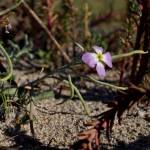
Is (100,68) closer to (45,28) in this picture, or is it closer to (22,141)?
(22,141)

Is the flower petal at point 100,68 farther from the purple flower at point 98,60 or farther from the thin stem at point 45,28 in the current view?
the thin stem at point 45,28

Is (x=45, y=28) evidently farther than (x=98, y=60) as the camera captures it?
Yes

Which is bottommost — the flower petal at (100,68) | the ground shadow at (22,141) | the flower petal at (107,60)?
the ground shadow at (22,141)

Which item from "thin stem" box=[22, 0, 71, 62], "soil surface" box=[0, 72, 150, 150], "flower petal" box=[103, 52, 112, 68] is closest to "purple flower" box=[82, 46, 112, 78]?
"flower petal" box=[103, 52, 112, 68]

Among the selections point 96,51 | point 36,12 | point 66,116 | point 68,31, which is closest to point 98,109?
point 66,116

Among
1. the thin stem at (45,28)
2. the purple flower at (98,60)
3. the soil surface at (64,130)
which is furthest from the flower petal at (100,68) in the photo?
the thin stem at (45,28)

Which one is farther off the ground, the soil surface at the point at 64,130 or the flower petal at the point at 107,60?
the flower petal at the point at 107,60

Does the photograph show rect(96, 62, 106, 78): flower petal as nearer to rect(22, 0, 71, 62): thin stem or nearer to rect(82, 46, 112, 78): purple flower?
rect(82, 46, 112, 78): purple flower

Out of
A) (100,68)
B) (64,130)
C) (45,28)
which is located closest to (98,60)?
(100,68)
